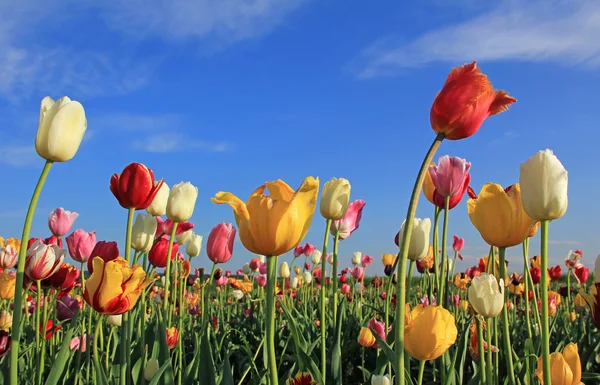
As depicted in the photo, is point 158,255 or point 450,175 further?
point 158,255

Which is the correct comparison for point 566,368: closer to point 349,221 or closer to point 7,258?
point 349,221

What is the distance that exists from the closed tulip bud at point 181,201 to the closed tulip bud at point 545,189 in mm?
1405

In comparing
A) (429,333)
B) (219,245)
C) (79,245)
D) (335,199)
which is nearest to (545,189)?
(429,333)

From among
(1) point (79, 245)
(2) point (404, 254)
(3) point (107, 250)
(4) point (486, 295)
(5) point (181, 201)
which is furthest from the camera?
(1) point (79, 245)

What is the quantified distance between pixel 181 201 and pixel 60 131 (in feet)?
2.63

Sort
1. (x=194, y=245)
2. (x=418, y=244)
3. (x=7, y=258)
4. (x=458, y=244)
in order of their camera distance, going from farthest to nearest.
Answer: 1. (x=458, y=244)
2. (x=194, y=245)
3. (x=7, y=258)
4. (x=418, y=244)

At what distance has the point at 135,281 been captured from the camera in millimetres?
1812

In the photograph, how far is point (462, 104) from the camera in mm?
1233

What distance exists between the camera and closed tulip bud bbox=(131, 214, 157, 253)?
2.41m

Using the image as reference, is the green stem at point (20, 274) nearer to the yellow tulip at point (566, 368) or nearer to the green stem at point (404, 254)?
the green stem at point (404, 254)

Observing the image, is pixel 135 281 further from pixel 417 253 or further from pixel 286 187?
pixel 417 253

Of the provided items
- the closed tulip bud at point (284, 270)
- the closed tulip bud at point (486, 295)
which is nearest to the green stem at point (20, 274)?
the closed tulip bud at point (486, 295)

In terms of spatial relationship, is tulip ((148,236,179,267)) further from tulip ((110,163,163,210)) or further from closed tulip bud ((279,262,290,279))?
closed tulip bud ((279,262,290,279))

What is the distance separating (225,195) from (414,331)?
733mm
